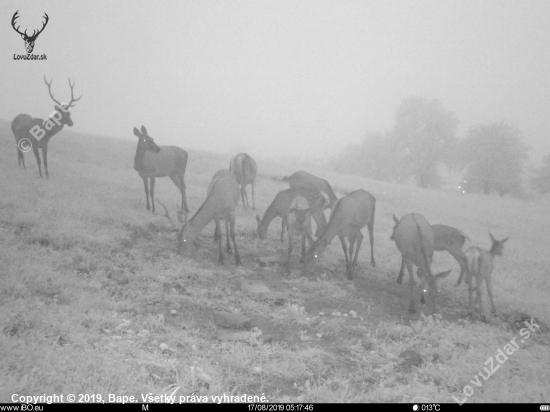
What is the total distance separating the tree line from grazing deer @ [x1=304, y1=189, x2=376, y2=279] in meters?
35.8

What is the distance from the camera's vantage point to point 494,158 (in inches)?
1689

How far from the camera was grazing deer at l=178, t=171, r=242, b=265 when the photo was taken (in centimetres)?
1191

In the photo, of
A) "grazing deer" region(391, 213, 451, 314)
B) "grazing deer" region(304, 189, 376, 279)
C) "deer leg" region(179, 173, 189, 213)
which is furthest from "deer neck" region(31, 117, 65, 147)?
"grazing deer" region(391, 213, 451, 314)

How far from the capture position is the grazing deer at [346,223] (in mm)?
11828

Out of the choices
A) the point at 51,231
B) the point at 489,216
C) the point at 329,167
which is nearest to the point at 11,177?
the point at 51,231

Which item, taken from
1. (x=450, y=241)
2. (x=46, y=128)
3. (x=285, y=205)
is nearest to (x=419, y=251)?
(x=450, y=241)

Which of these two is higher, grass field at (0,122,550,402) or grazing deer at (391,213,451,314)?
grazing deer at (391,213,451,314)

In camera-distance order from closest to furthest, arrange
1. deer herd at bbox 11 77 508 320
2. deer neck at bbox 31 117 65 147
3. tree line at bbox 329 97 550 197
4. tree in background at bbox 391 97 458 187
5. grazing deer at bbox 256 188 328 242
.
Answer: deer herd at bbox 11 77 508 320 → grazing deer at bbox 256 188 328 242 → deer neck at bbox 31 117 65 147 → tree line at bbox 329 97 550 197 → tree in background at bbox 391 97 458 187

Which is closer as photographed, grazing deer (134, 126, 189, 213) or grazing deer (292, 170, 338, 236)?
grazing deer (134, 126, 189, 213)

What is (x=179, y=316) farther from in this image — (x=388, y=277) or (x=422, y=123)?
(x=422, y=123)

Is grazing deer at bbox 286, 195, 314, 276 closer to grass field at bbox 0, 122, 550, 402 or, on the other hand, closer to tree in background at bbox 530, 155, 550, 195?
grass field at bbox 0, 122, 550, 402

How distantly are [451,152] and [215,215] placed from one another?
137 ft

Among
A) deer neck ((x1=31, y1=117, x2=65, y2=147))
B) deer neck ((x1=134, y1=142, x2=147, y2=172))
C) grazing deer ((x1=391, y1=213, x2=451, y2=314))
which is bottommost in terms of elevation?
grazing deer ((x1=391, y1=213, x2=451, y2=314))

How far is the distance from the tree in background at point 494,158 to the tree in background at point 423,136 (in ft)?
11.5
